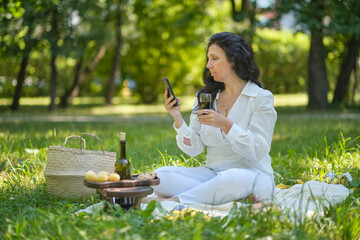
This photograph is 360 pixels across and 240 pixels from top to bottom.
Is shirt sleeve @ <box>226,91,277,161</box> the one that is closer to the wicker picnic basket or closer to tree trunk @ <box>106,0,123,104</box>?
the wicker picnic basket

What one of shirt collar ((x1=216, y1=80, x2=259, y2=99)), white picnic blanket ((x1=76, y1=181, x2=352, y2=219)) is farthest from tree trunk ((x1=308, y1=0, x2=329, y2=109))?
shirt collar ((x1=216, y1=80, x2=259, y2=99))

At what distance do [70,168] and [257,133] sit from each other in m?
1.60

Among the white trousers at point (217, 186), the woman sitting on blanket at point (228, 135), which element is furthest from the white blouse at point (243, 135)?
the white trousers at point (217, 186)

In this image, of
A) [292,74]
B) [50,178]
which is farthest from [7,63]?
A: [50,178]

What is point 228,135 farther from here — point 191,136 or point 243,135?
point 191,136

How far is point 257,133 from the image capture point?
12.4 ft

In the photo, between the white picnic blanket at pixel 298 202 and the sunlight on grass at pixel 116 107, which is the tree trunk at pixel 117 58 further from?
the white picnic blanket at pixel 298 202

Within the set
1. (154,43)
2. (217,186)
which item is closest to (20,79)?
(154,43)

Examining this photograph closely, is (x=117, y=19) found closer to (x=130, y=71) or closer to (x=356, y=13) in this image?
(x=130, y=71)

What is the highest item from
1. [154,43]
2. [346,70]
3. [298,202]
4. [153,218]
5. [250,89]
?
[154,43]

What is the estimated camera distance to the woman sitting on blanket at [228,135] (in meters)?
3.70

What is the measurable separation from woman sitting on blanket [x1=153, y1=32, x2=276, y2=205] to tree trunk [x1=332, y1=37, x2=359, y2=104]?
450 inches

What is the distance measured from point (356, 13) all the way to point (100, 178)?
10806mm

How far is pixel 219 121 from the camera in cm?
359
